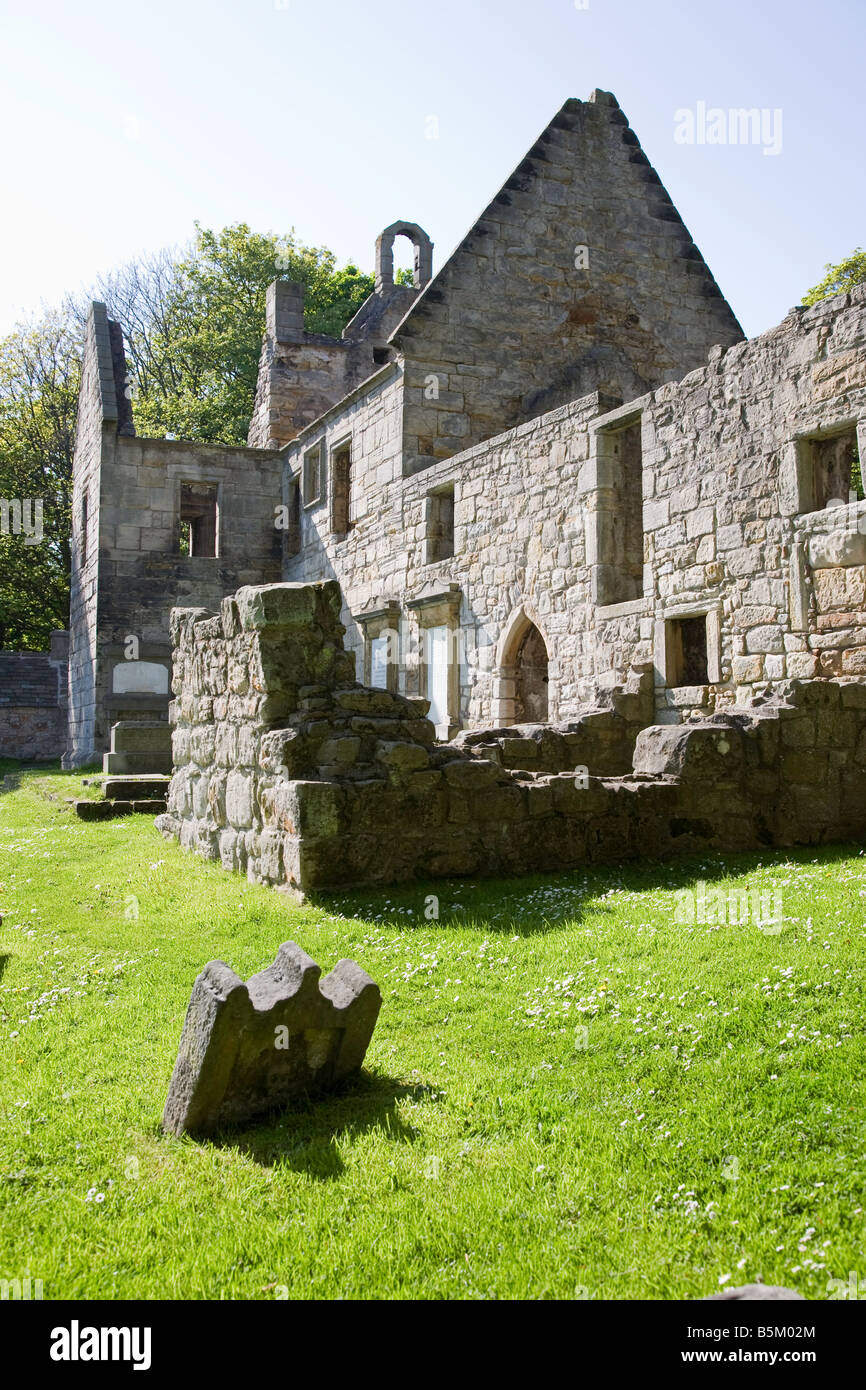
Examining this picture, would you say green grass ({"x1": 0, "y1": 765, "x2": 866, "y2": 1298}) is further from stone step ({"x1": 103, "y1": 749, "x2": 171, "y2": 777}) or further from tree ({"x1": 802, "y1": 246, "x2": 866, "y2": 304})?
tree ({"x1": 802, "y1": 246, "x2": 866, "y2": 304})

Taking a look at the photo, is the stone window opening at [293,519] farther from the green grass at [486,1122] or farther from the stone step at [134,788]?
the green grass at [486,1122]

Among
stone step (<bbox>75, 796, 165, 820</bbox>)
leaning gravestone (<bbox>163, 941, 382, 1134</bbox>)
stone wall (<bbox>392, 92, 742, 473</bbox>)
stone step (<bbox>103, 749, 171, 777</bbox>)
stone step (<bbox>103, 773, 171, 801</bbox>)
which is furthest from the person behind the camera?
stone wall (<bbox>392, 92, 742, 473</bbox>)

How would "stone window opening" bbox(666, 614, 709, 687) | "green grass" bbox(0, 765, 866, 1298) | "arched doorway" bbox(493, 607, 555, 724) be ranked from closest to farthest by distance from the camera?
"green grass" bbox(0, 765, 866, 1298) < "stone window opening" bbox(666, 614, 709, 687) < "arched doorway" bbox(493, 607, 555, 724)

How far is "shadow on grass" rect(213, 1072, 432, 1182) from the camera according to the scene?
11.8 ft

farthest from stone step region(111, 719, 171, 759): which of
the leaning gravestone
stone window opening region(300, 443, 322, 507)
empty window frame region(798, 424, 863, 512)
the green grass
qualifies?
the leaning gravestone

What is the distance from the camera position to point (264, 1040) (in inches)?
153

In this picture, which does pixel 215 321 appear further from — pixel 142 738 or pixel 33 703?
pixel 142 738

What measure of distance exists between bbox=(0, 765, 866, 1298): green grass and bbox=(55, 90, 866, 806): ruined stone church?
448 cm

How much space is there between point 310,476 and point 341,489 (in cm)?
192

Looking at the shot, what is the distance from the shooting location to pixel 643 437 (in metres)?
11.3

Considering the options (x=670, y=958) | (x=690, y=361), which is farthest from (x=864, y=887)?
(x=690, y=361)

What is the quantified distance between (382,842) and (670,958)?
2.67 m

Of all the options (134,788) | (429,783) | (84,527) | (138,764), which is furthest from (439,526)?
(84,527)
